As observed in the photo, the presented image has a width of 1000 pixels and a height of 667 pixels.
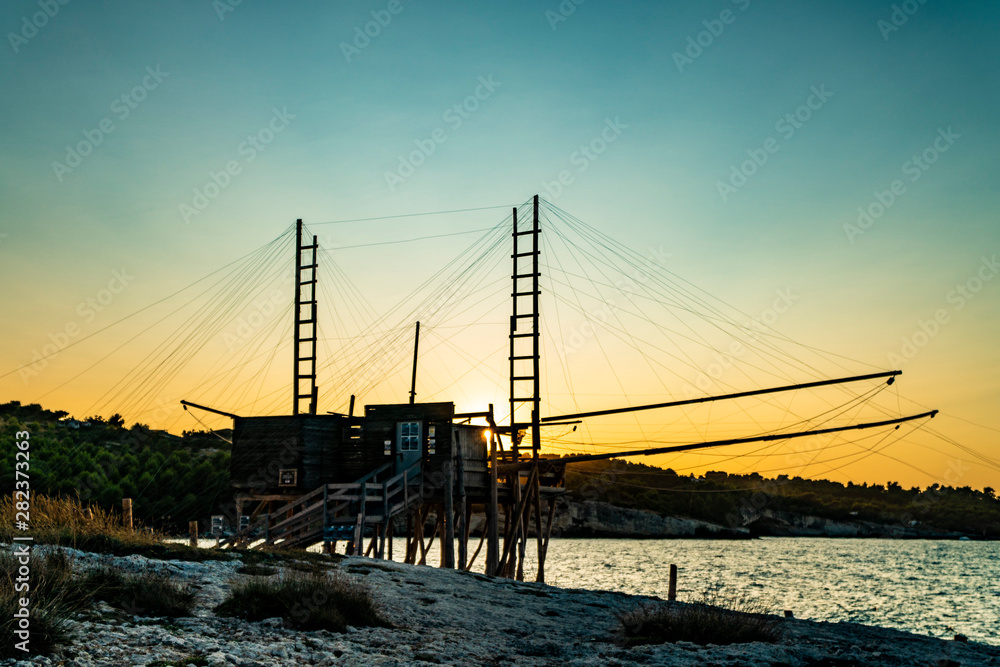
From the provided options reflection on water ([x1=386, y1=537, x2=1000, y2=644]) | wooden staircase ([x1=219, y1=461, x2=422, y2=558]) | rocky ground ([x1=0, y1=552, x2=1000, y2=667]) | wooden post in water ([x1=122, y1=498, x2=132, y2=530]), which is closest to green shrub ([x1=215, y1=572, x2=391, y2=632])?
rocky ground ([x1=0, y1=552, x2=1000, y2=667])

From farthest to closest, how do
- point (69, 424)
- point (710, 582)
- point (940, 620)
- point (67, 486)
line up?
1. point (69, 424)
2. point (67, 486)
3. point (710, 582)
4. point (940, 620)

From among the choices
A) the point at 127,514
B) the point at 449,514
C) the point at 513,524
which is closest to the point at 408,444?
the point at 449,514

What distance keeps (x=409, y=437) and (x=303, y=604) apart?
19.2m

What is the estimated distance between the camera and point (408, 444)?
32.6m

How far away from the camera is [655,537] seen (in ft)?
588

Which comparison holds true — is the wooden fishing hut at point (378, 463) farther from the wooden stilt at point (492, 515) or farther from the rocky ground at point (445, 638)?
the rocky ground at point (445, 638)

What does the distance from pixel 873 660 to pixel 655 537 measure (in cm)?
17256

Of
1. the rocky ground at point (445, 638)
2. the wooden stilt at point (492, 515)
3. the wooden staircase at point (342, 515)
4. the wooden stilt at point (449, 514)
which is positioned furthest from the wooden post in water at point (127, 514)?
the wooden stilt at point (492, 515)

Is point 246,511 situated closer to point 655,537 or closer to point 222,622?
point 222,622

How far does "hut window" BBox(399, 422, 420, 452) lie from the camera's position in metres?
32.6

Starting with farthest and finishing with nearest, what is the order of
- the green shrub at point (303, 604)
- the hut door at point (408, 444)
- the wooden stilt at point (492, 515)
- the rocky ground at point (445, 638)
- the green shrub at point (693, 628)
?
1. the wooden stilt at point (492, 515)
2. the hut door at point (408, 444)
3. the green shrub at point (693, 628)
4. the green shrub at point (303, 604)
5. the rocky ground at point (445, 638)

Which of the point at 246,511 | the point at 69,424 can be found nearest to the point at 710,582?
the point at 246,511

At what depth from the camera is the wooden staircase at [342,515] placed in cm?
2744

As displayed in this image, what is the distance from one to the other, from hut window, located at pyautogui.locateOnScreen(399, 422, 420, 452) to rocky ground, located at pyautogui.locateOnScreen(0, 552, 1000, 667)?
36.7 ft
